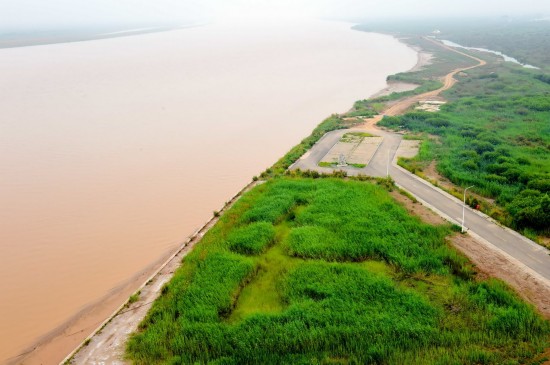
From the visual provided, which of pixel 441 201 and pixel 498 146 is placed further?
pixel 498 146

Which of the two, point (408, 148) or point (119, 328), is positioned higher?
point (408, 148)

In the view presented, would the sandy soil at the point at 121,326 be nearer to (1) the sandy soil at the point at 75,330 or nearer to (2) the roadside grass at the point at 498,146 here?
(1) the sandy soil at the point at 75,330

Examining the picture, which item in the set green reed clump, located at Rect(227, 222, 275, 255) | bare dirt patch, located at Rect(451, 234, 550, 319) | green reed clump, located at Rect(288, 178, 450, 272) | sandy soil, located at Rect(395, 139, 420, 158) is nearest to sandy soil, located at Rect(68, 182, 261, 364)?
green reed clump, located at Rect(227, 222, 275, 255)

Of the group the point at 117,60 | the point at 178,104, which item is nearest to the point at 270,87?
the point at 178,104

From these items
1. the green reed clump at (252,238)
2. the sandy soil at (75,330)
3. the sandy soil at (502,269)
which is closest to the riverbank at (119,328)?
the sandy soil at (75,330)

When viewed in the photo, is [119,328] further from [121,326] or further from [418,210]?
[418,210]

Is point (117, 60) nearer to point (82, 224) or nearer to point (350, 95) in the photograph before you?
point (350, 95)

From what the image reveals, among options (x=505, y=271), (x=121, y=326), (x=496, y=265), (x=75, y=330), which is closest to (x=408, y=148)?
(x=496, y=265)
